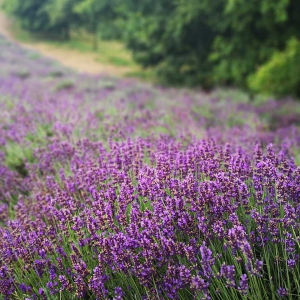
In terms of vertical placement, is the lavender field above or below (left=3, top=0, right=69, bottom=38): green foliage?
below

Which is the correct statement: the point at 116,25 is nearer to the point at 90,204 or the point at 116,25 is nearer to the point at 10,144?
the point at 10,144

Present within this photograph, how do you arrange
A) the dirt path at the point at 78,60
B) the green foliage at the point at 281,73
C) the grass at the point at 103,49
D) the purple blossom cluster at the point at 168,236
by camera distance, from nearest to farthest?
the purple blossom cluster at the point at 168,236 < the green foliage at the point at 281,73 < the grass at the point at 103,49 < the dirt path at the point at 78,60

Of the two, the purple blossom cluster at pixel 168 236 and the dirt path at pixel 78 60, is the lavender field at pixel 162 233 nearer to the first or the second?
the purple blossom cluster at pixel 168 236

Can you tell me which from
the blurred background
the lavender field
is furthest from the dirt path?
the lavender field

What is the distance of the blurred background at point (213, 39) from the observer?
12383 mm

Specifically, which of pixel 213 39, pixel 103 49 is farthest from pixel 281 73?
pixel 103 49

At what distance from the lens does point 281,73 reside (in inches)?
490

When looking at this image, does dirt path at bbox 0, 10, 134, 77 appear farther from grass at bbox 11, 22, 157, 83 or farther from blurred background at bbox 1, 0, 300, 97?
blurred background at bbox 1, 0, 300, 97

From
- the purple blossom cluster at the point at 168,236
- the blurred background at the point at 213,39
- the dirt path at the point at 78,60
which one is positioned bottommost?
the dirt path at the point at 78,60

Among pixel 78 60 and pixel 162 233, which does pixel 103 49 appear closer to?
pixel 78 60

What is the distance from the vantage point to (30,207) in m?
3.15

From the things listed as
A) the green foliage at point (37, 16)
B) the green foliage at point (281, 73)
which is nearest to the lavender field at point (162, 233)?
the green foliage at point (281, 73)

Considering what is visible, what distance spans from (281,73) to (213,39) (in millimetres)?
4121

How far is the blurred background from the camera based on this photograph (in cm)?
1238
